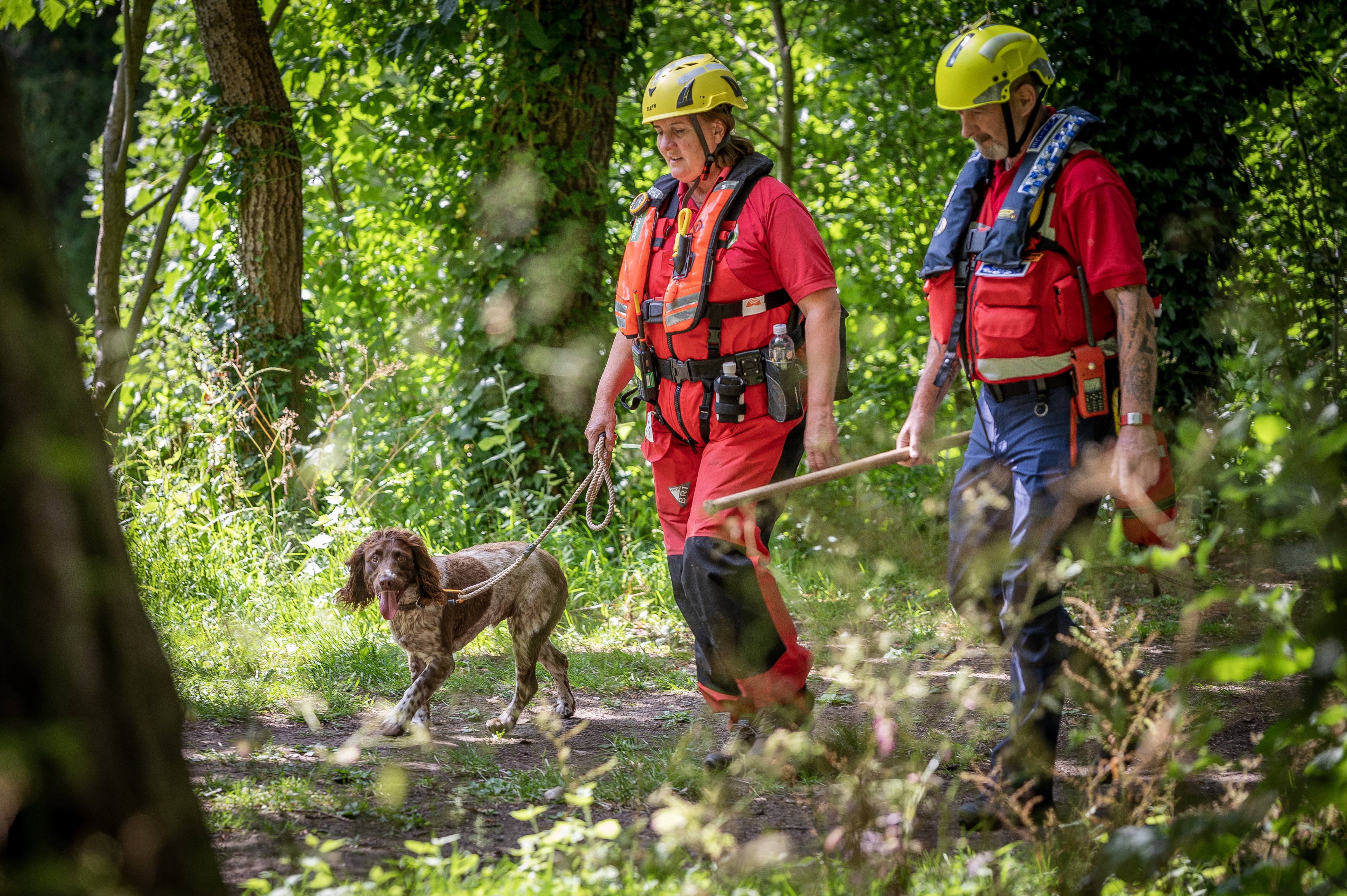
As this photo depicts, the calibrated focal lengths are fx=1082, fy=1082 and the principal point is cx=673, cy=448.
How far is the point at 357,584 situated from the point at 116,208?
5082mm

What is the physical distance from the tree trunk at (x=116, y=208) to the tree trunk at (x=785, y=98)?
16.9ft

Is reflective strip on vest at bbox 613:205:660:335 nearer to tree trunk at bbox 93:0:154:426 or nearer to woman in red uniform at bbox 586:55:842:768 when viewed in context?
woman in red uniform at bbox 586:55:842:768

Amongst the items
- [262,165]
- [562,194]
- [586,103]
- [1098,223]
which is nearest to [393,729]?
[1098,223]

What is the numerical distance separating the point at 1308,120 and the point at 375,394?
700cm

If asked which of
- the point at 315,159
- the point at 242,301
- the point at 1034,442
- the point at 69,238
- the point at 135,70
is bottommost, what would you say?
the point at 1034,442

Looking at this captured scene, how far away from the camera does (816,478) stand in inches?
131

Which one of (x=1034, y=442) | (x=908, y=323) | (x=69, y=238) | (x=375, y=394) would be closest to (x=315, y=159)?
(x=375, y=394)

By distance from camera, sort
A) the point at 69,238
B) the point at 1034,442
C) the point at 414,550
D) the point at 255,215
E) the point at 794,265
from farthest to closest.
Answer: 1. the point at 69,238
2. the point at 255,215
3. the point at 414,550
4. the point at 794,265
5. the point at 1034,442

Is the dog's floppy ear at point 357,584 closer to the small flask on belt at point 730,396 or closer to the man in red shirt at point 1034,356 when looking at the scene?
the small flask on belt at point 730,396

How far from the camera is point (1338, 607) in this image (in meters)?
1.89

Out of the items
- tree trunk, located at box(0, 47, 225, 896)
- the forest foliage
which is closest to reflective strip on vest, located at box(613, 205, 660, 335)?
the forest foliage

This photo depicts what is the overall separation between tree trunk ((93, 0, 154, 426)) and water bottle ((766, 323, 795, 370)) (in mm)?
5641

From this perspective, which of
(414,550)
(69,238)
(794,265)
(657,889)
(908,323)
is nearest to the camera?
(657,889)

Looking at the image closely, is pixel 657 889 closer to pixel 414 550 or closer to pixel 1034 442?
pixel 1034 442
